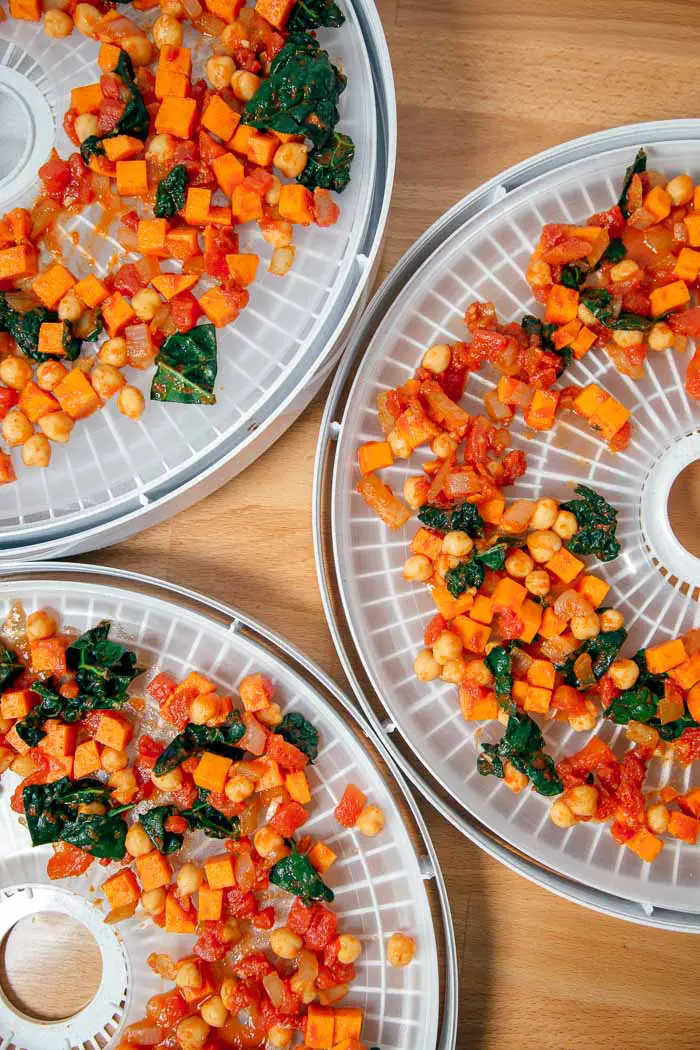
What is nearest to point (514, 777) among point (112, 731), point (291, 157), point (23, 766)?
point (112, 731)

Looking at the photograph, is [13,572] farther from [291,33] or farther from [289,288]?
[291,33]

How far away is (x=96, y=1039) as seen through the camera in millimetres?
1335

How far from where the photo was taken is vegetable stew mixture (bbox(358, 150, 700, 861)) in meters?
1.28

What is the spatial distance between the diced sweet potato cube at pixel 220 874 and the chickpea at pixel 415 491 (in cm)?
60

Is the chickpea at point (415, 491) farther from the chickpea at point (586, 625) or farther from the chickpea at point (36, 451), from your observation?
the chickpea at point (36, 451)

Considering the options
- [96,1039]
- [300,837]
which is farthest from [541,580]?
[96,1039]

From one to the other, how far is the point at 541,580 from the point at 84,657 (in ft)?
2.27

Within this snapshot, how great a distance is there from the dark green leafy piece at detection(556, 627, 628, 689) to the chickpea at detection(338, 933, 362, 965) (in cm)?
50

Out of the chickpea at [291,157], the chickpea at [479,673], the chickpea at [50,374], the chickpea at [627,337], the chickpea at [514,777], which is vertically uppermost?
the chickpea at [291,157]

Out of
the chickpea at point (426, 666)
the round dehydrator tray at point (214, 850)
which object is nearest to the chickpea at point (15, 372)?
the round dehydrator tray at point (214, 850)

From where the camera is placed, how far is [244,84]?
48.4 inches

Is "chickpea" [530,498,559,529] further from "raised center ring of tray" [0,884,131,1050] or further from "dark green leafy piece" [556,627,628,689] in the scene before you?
"raised center ring of tray" [0,884,131,1050]

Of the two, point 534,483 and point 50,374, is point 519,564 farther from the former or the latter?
point 50,374

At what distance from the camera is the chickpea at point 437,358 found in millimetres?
1291
